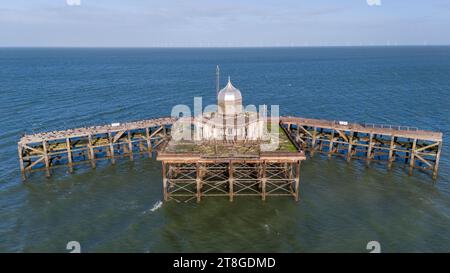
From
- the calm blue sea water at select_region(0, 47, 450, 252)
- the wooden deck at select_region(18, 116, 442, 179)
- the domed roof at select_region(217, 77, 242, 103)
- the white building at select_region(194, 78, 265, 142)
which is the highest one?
the domed roof at select_region(217, 77, 242, 103)

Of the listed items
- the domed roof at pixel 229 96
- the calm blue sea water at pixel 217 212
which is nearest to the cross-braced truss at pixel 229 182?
the calm blue sea water at pixel 217 212

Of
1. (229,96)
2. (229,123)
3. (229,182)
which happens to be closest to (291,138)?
(229,123)

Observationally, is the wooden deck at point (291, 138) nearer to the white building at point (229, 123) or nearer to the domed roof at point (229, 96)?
the white building at point (229, 123)

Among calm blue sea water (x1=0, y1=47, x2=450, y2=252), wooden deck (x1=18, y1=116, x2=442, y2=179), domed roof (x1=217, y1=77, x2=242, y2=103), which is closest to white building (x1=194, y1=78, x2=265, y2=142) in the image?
domed roof (x1=217, y1=77, x2=242, y2=103)

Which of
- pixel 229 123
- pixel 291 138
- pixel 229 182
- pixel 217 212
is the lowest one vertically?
pixel 217 212

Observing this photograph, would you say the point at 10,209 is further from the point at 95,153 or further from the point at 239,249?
the point at 239,249

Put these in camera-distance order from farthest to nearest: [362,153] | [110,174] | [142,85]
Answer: [142,85] < [362,153] < [110,174]

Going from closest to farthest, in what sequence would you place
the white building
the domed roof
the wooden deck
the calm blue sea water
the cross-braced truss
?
the calm blue sea water, the cross-braced truss, the white building, the domed roof, the wooden deck

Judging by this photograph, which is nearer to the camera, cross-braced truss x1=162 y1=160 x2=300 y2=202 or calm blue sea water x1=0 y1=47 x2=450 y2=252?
calm blue sea water x1=0 y1=47 x2=450 y2=252

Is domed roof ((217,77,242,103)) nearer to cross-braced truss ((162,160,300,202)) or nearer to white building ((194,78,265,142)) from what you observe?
white building ((194,78,265,142))

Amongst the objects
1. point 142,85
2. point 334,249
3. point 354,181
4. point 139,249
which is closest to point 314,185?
point 354,181

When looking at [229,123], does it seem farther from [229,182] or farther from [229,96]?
[229,182]
